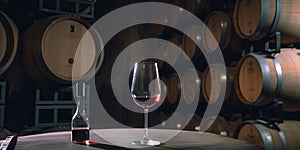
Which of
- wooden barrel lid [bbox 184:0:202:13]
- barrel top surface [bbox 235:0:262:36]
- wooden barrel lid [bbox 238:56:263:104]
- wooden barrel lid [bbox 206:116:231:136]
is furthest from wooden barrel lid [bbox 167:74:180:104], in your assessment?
barrel top surface [bbox 235:0:262:36]

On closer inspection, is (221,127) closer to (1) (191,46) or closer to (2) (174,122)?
(2) (174,122)

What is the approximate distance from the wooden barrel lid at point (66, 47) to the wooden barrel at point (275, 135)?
1574mm

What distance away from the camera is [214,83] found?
323 centimetres

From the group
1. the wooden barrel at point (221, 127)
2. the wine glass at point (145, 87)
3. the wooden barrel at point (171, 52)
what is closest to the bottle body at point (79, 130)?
the wine glass at point (145, 87)

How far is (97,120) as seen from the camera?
13.7 feet

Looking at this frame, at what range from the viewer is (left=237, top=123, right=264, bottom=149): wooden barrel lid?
2631mm

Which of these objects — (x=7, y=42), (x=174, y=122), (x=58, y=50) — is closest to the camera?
(x=7, y=42)

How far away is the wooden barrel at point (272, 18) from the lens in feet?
8.62

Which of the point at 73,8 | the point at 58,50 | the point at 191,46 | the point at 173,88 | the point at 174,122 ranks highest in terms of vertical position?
the point at 73,8

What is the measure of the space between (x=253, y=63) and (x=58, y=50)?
1662 millimetres

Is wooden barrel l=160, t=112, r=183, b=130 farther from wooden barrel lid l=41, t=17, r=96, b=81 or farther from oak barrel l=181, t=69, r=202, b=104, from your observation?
wooden barrel lid l=41, t=17, r=96, b=81

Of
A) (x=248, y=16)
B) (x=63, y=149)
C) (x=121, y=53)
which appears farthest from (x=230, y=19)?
(x=63, y=149)

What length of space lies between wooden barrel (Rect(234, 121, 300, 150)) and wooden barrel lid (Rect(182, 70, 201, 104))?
817mm

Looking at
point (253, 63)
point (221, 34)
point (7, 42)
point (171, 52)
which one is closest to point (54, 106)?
point (7, 42)
